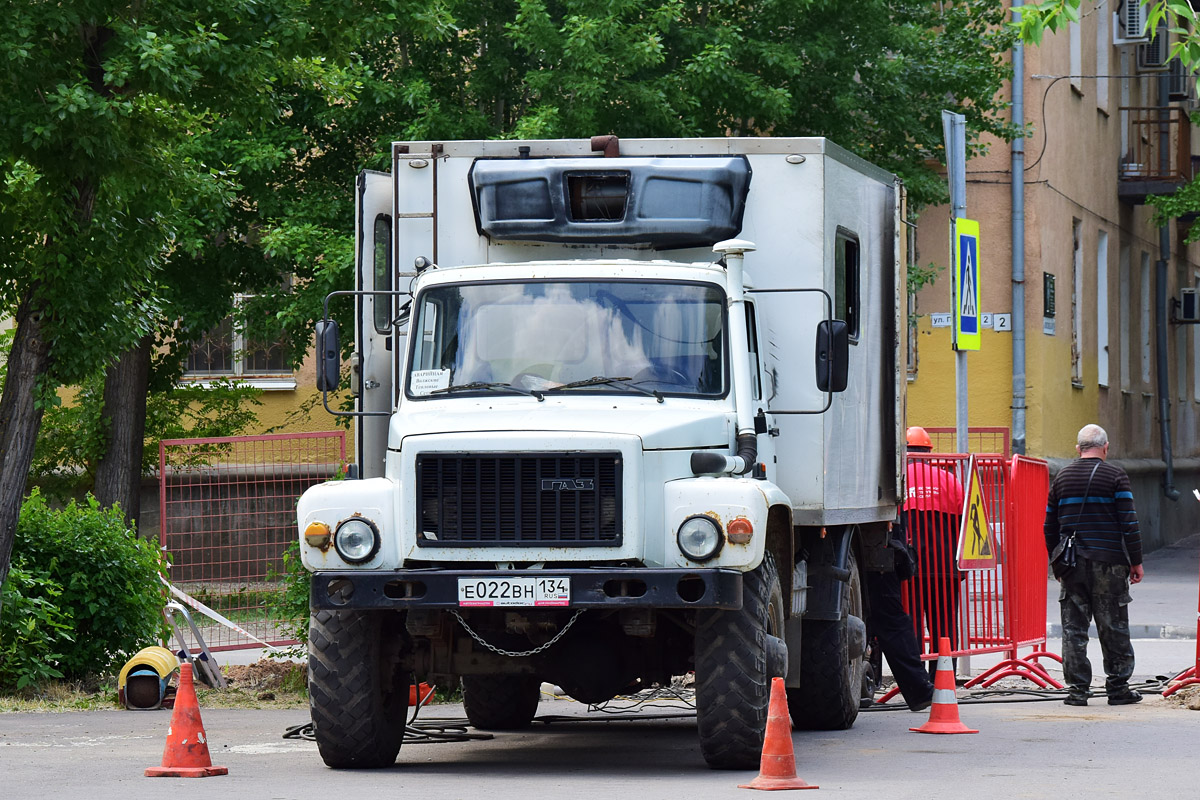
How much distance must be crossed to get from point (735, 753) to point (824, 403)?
7.24 ft

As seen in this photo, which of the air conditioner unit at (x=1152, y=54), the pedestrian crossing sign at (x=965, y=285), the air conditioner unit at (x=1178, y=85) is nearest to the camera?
the pedestrian crossing sign at (x=965, y=285)

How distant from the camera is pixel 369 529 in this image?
9.30 meters

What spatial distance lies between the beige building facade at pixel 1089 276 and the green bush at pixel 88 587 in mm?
9438

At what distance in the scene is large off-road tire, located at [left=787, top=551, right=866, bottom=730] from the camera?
38.2 feet

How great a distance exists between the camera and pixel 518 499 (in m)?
9.23

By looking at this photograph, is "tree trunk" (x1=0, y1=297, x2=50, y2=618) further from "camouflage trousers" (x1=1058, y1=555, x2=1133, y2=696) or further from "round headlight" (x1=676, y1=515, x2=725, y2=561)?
"camouflage trousers" (x1=1058, y1=555, x2=1133, y2=696)

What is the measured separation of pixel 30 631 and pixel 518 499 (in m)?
5.50

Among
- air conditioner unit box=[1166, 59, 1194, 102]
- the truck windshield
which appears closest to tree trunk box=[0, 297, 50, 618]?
the truck windshield

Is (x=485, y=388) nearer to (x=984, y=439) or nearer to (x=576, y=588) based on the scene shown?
(x=576, y=588)

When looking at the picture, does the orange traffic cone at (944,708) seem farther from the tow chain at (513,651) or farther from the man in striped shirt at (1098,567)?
the tow chain at (513,651)

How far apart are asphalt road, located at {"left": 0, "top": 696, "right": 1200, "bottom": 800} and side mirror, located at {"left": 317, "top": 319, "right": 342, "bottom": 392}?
1925 mm

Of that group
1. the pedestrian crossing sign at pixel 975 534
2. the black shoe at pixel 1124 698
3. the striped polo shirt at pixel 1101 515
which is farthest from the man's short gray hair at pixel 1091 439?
the black shoe at pixel 1124 698

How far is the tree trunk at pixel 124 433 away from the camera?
76.1ft

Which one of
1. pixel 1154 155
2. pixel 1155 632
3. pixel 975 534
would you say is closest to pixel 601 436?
pixel 975 534
